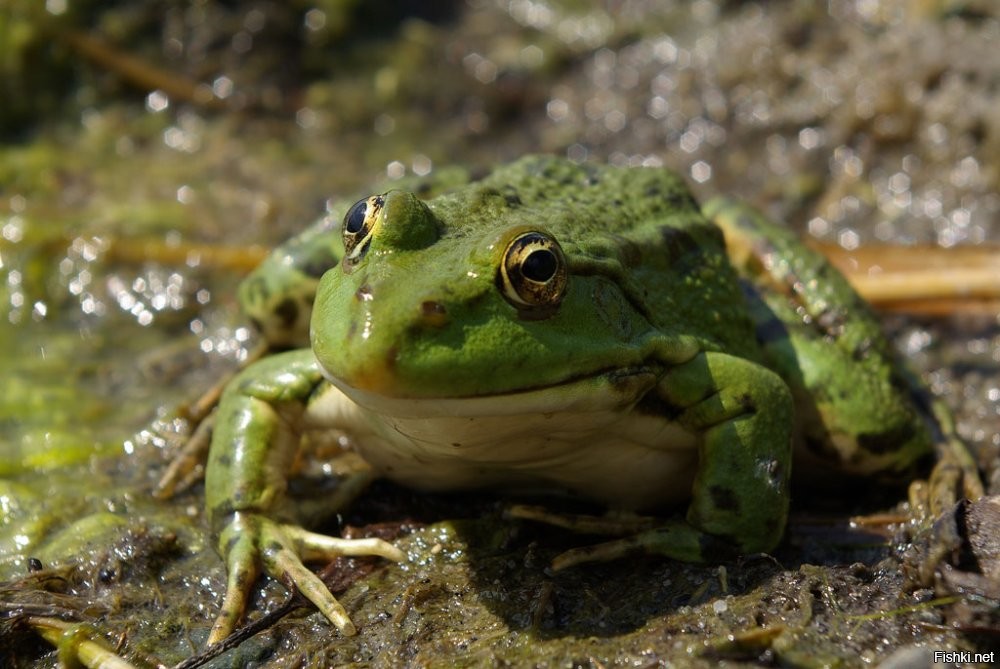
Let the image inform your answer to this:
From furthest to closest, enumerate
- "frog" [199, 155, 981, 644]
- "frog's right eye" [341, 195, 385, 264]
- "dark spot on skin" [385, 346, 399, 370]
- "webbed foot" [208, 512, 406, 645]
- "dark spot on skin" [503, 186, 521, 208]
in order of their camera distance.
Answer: "dark spot on skin" [503, 186, 521, 208] < "webbed foot" [208, 512, 406, 645] < "frog's right eye" [341, 195, 385, 264] < "frog" [199, 155, 981, 644] < "dark spot on skin" [385, 346, 399, 370]

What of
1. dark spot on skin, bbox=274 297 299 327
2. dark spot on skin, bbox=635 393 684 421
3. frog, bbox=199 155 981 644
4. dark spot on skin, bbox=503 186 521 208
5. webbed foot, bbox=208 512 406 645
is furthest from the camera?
dark spot on skin, bbox=274 297 299 327

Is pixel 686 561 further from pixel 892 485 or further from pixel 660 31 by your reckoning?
pixel 660 31

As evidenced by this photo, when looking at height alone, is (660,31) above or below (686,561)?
above

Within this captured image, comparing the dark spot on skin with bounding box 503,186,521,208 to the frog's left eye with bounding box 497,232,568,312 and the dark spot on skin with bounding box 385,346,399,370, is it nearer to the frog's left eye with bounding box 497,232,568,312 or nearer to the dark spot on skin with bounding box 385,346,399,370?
the frog's left eye with bounding box 497,232,568,312

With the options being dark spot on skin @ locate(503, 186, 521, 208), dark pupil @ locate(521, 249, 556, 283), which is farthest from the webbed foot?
dark spot on skin @ locate(503, 186, 521, 208)

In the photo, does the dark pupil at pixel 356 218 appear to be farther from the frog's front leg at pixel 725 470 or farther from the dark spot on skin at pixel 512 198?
the frog's front leg at pixel 725 470

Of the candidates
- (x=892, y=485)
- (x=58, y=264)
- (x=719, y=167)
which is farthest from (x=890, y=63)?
(x=58, y=264)

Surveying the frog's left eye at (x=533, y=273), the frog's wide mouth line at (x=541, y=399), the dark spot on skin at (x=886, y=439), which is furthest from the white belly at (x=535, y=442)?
the dark spot on skin at (x=886, y=439)

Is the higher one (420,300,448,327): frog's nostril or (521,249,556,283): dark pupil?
(521,249,556,283): dark pupil
